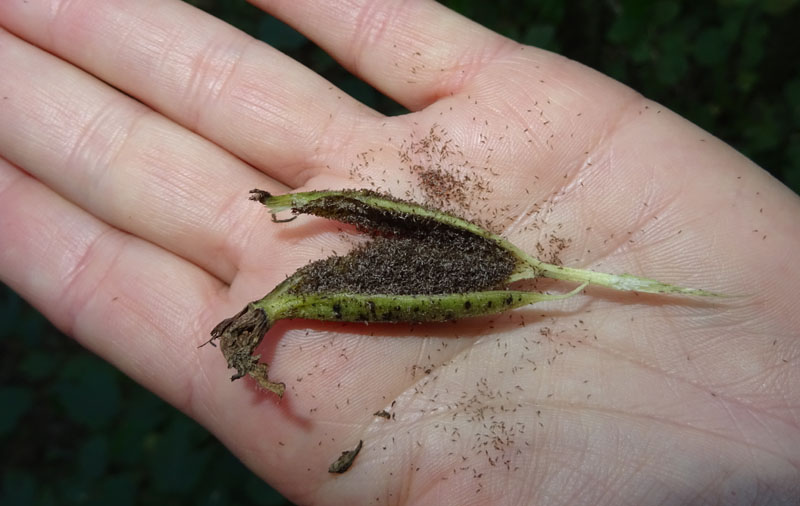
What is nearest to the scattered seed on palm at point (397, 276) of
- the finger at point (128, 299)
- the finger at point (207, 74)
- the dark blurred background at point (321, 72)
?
the finger at point (128, 299)

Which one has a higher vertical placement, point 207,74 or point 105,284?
point 207,74

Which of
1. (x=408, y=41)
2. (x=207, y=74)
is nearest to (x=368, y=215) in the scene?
(x=408, y=41)

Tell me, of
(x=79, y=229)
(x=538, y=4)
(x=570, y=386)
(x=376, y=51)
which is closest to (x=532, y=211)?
(x=570, y=386)

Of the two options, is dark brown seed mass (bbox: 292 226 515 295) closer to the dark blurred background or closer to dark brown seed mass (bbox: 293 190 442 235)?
dark brown seed mass (bbox: 293 190 442 235)

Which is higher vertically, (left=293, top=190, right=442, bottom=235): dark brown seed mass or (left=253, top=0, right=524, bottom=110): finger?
(left=253, top=0, right=524, bottom=110): finger

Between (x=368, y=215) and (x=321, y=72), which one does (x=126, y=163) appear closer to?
(x=368, y=215)

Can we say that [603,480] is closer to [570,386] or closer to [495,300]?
[570,386]

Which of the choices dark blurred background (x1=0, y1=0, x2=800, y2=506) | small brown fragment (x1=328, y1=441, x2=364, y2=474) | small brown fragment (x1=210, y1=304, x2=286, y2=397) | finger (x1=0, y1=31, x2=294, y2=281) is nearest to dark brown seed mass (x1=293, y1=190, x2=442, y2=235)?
finger (x1=0, y1=31, x2=294, y2=281)
